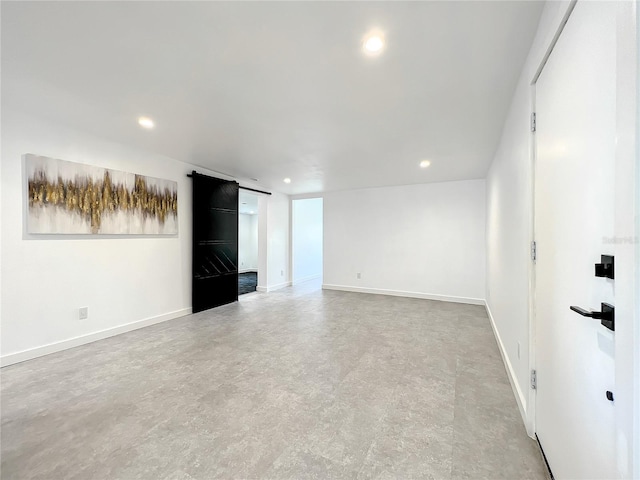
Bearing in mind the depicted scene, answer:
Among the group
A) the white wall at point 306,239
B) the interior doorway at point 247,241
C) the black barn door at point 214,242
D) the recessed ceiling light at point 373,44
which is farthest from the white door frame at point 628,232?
the interior doorway at point 247,241

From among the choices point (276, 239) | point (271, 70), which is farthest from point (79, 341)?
point (276, 239)

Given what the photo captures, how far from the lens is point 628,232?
0.70 m

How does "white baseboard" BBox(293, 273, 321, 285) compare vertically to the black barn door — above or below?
below

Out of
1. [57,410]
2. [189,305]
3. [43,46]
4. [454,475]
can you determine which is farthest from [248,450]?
[189,305]

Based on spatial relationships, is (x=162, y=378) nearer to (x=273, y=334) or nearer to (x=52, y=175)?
(x=273, y=334)

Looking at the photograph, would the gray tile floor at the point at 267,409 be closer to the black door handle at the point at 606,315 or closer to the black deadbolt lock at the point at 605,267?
the black door handle at the point at 606,315

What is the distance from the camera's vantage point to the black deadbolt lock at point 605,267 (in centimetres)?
83

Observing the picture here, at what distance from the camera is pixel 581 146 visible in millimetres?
1026

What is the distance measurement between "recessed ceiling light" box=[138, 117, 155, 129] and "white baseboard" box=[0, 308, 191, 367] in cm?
247

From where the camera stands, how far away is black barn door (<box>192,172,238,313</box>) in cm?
430

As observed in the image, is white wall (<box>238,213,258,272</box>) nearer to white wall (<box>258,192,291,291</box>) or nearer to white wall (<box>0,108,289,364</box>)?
white wall (<box>258,192,291,291</box>)

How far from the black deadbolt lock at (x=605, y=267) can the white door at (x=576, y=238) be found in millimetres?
29

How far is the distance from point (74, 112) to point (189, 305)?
9.45 feet

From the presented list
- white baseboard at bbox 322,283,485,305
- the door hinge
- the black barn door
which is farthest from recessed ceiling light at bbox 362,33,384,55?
white baseboard at bbox 322,283,485,305
